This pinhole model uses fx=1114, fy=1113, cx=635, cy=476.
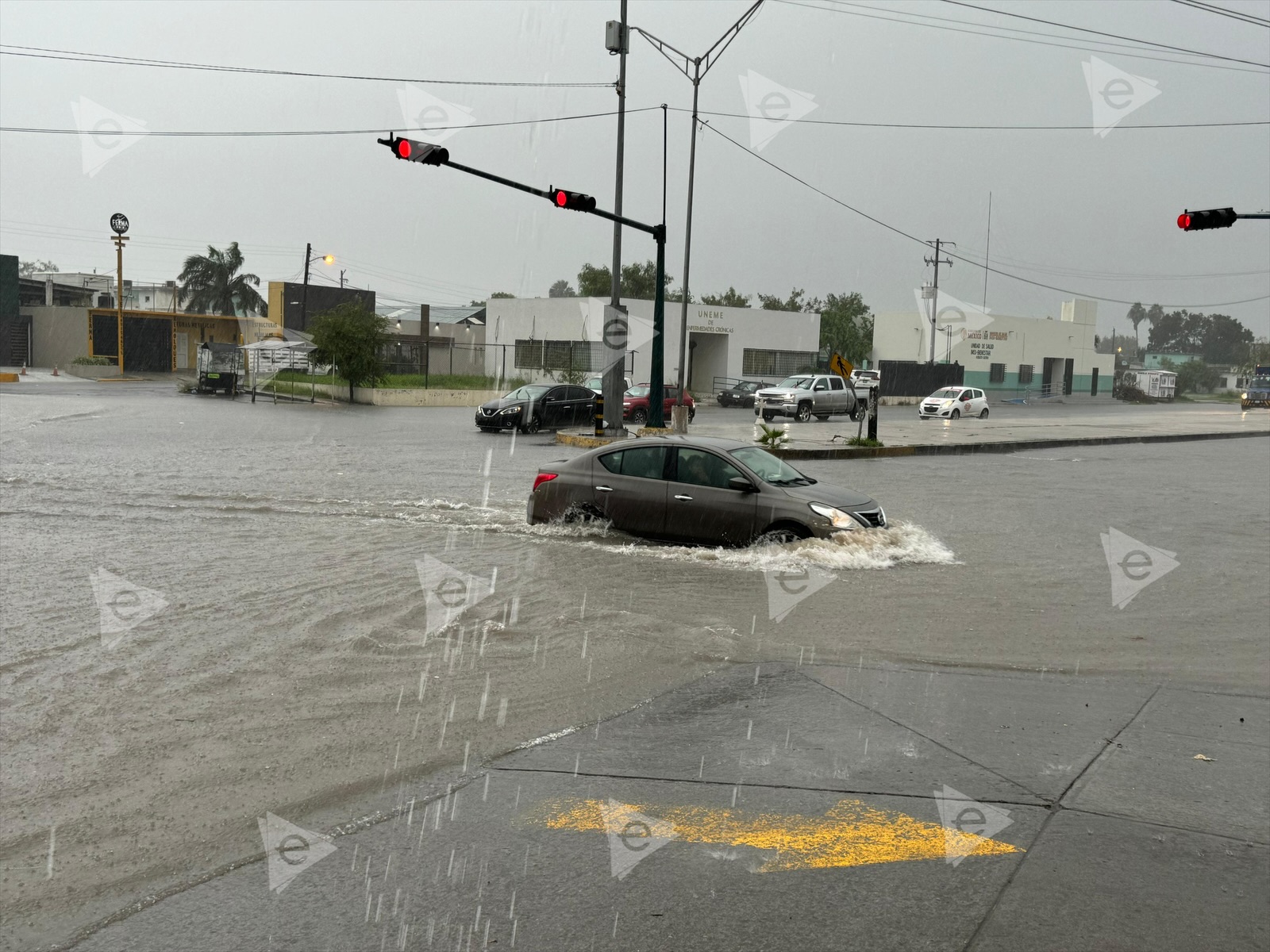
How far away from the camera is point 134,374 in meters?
64.4

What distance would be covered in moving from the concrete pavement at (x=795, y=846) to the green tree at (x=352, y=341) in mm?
40932

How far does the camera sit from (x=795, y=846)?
4609 mm

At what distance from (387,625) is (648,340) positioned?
172ft

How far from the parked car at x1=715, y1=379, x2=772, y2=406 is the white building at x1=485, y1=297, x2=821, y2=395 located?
4.45 m

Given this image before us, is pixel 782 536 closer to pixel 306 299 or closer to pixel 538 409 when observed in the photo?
pixel 538 409

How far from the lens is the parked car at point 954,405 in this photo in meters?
46.8

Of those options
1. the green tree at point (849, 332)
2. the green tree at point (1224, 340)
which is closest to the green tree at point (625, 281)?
the green tree at point (849, 332)

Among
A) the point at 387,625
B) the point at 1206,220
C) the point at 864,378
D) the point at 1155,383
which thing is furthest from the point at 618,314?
the point at 1155,383

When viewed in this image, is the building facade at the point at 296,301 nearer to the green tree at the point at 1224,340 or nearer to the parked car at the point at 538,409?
the parked car at the point at 538,409

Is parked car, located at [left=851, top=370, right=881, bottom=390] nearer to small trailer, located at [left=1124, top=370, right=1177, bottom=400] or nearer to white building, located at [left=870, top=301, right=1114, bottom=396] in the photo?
white building, located at [left=870, top=301, right=1114, bottom=396]

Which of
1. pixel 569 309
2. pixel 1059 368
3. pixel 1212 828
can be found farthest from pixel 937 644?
pixel 1059 368

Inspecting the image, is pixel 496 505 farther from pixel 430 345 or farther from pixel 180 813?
pixel 430 345

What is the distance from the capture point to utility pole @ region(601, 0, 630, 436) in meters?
27.5

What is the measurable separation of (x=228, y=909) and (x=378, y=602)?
533cm
